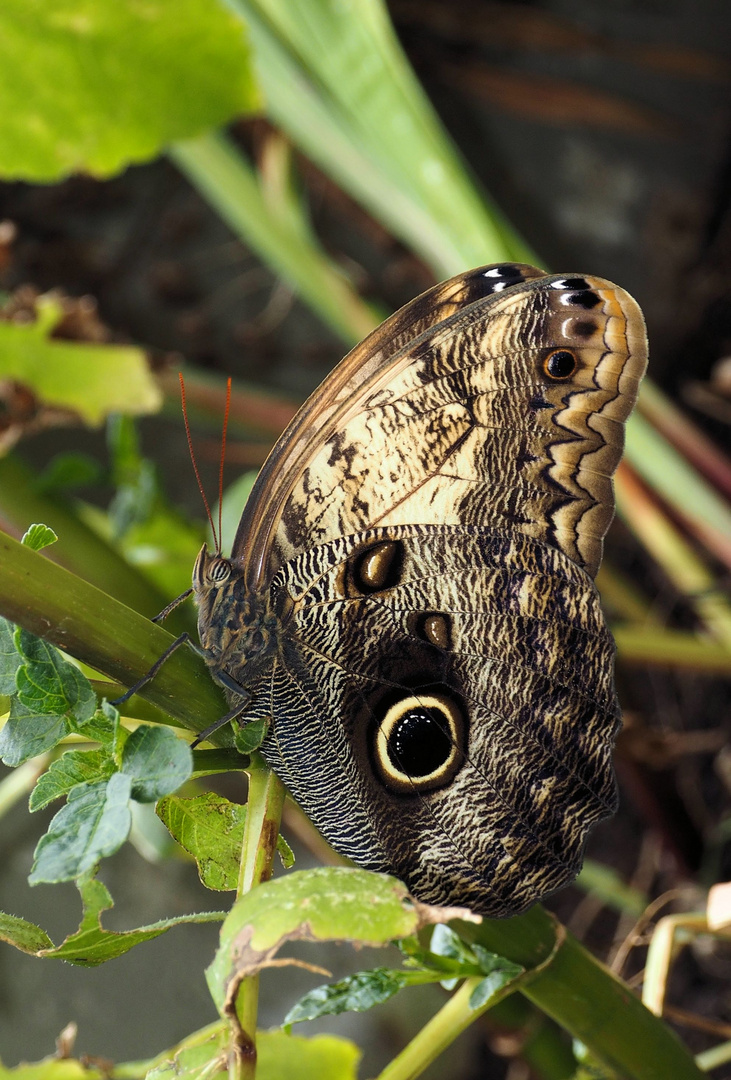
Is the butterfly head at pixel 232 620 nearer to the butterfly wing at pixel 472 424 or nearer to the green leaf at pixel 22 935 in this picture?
the butterfly wing at pixel 472 424

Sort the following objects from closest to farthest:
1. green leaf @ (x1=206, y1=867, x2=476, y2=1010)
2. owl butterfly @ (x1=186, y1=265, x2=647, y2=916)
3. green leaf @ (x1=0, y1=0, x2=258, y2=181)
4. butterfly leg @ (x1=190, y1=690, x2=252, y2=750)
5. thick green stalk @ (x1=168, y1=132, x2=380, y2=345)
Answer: green leaf @ (x1=206, y1=867, x2=476, y2=1010) → butterfly leg @ (x1=190, y1=690, x2=252, y2=750) → owl butterfly @ (x1=186, y1=265, x2=647, y2=916) → green leaf @ (x1=0, y1=0, x2=258, y2=181) → thick green stalk @ (x1=168, y1=132, x2=380, y2=345)

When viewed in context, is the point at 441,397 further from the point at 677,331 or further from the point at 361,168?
the point at 677,331

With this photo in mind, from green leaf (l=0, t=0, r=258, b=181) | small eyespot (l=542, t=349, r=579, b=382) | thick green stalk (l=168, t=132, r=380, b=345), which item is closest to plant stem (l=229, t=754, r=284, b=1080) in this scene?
small eyespot (l=542, t=349, r=579, b=382)

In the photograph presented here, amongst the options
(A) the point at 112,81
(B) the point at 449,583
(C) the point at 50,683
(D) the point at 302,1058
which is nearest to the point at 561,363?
(B) the point at 449,583

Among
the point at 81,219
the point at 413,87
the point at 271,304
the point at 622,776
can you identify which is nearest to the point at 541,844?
the point at 622,776

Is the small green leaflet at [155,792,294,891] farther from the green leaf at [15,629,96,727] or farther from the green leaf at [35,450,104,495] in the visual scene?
the green leaf at [35,450,104,495]

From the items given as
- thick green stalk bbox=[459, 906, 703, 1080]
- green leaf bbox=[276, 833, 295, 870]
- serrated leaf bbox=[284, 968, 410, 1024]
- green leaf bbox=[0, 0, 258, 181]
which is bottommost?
thick green stalk bbox=[459, 906, 703, 1080]
